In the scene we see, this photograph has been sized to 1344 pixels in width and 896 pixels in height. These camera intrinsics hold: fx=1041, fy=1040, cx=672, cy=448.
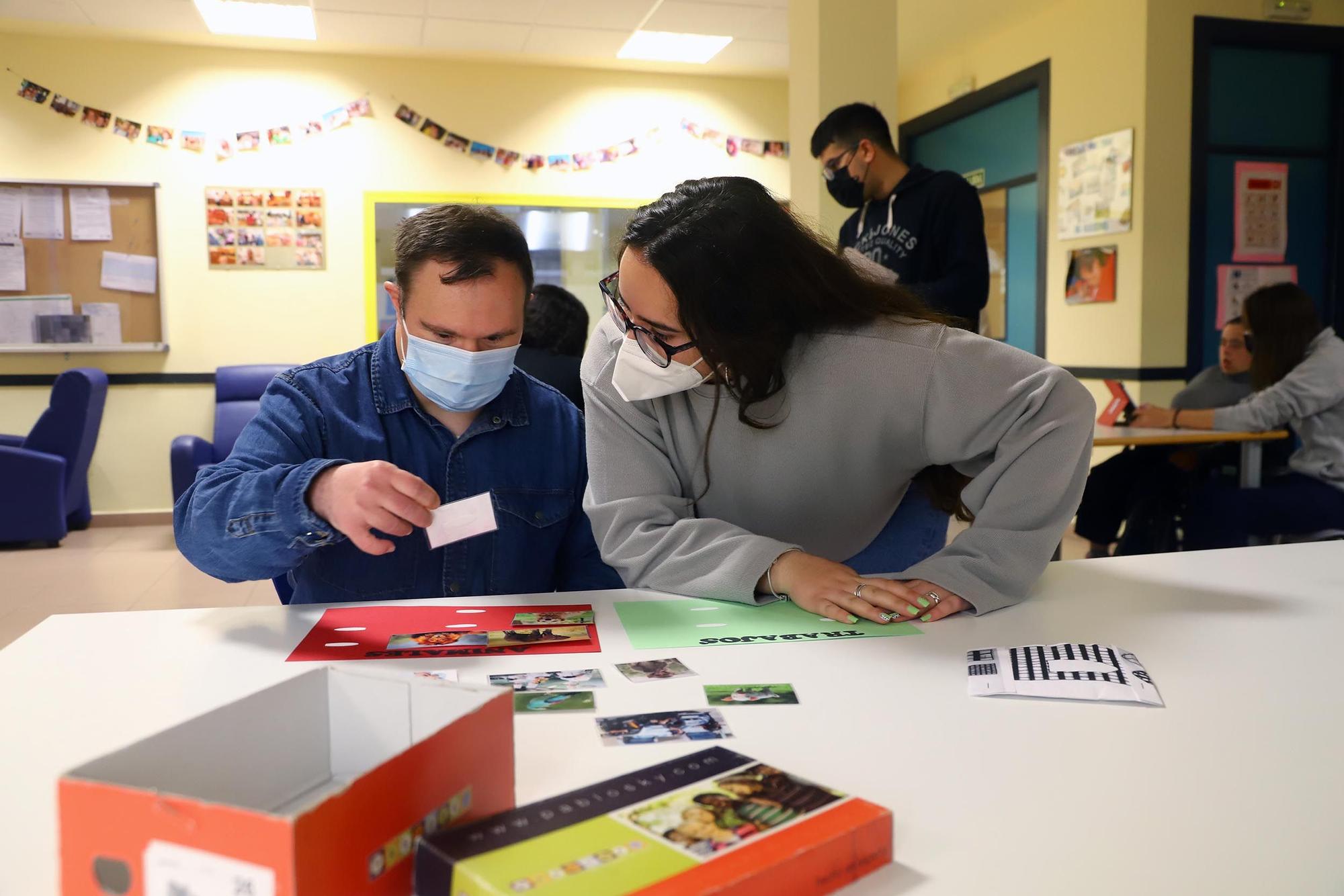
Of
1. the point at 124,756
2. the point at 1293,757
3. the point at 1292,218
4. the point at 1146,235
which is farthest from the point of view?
the point at 1292,218

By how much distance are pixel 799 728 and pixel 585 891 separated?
373 mm

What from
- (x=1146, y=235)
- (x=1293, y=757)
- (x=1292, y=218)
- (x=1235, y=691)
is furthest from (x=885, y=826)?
(x=1292, y=218)

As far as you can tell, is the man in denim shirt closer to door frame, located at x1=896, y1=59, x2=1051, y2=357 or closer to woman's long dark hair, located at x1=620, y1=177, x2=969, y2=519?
woman's long dark hair, located at x1=620, y1=177, x2=969, y2=519

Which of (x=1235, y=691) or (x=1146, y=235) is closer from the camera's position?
(x=1235, y=691)

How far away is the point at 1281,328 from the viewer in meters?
3.53

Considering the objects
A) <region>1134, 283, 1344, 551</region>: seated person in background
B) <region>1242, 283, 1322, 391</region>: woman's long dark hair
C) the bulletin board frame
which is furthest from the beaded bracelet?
the bulletin board frame

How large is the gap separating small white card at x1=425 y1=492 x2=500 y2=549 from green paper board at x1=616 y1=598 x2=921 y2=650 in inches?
8.1

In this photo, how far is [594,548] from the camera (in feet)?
5.27

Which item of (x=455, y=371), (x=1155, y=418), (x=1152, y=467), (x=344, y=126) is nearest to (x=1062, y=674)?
(x=455, y=371)

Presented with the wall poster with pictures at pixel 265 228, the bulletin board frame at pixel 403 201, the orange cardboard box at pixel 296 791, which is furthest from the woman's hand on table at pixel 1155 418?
the wall poster with pictures at pixel 265 228

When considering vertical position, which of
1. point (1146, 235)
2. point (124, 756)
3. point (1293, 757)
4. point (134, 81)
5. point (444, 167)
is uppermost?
point (134, 81)

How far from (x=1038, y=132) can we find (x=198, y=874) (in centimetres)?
564

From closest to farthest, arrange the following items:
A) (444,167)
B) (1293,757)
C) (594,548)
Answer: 1. (1293,757)
2. (594,548)
3. (444,167)

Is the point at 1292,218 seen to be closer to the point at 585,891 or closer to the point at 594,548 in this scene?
the point at 594,548
